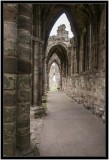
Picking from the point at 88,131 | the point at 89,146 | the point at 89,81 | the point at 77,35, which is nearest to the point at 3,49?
the point at 89,146

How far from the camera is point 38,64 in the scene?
28.7 ft

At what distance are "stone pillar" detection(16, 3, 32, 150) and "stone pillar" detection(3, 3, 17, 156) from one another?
31 centimetres

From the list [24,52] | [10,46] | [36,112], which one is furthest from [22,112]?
[36,112]

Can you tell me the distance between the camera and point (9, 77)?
10.1 ft

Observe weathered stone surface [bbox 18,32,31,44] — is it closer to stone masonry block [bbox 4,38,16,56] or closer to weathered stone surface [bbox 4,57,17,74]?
stone masonry block [bbox 4,38,16,56]

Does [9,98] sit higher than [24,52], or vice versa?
[24,52]

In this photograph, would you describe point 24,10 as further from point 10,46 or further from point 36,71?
point 36,71

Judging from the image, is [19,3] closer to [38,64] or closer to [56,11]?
[38,64]

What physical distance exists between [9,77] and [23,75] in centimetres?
44

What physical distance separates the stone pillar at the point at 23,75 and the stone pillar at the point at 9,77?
0.31m

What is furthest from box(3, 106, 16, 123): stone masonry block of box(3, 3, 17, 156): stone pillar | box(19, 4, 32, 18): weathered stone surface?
box(19, 4, 32, 18): weathered stone surface

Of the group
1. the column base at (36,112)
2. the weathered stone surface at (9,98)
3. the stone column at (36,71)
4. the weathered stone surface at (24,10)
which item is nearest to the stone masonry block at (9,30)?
the weathered stone surface at (24,10)

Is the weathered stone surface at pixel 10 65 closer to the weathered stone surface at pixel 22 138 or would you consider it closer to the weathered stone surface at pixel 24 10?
the weathered stone surface at pixel 24 10

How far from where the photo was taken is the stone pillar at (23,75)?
3453mm
